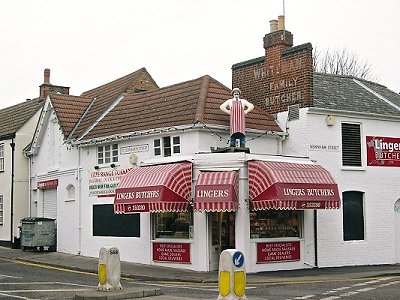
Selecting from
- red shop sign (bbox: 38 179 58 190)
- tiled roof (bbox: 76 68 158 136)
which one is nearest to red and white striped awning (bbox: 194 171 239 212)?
tiled roof (bbox: 76 68 158 136)

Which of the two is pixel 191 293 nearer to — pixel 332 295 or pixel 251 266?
pixel 332 295

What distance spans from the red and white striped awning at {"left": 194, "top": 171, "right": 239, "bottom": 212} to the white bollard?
18.2 ft

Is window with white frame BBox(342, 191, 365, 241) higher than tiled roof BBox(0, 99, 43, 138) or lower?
lower

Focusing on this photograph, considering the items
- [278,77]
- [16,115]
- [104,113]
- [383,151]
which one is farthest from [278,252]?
[16,115]

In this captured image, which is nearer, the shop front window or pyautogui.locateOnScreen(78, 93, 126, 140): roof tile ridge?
the shop front window

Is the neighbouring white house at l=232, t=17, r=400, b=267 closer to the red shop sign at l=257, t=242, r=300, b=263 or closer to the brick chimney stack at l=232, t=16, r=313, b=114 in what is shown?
the brick chimney stack at l=232, t=16, r=313, b=114

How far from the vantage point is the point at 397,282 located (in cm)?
1870

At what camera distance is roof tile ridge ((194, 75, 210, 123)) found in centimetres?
2253

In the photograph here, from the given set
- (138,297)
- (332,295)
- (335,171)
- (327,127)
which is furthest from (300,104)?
(138,297)

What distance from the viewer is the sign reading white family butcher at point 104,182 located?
25297 mm

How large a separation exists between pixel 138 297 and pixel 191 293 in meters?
1.92

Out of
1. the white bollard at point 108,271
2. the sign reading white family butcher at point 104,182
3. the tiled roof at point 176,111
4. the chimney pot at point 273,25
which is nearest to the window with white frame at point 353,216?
the tiled roof at point 176,111

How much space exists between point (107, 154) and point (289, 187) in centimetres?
847

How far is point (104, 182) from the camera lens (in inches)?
1022
